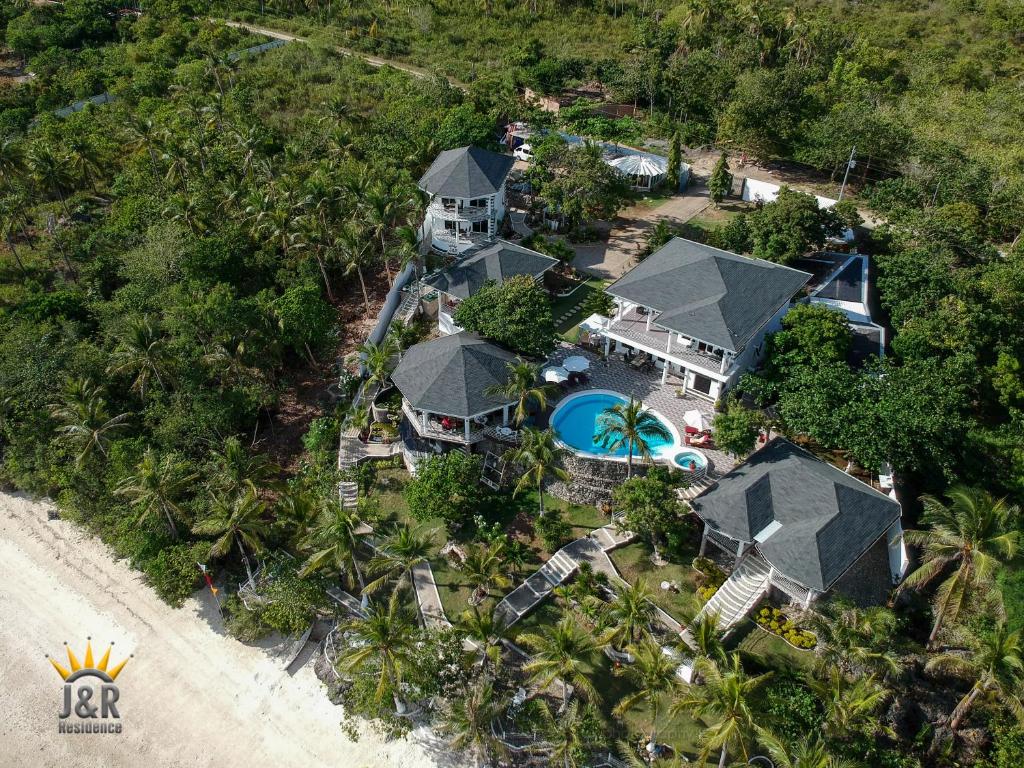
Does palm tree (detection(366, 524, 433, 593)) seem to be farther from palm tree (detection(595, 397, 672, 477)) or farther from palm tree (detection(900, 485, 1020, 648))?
palm tree (detection(900, 485, 1020, 648))

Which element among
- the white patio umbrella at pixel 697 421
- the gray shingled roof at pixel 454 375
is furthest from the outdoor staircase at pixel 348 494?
the white patio umbrella at pixel 697 421

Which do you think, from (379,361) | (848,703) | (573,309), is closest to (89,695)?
(379,361)

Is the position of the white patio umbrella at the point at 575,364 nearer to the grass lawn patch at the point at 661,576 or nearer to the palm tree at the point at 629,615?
the grass lawn patch at the point at 661,576

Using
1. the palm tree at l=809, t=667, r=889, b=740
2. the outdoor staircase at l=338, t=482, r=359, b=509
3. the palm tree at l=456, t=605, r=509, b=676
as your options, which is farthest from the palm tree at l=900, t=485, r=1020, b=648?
the outdoor staircase at l=338, t=482, r=359, b=509

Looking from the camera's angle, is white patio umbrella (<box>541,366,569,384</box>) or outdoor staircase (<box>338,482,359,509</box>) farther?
white patio umbrella (<box>541,366,569,384</box>)

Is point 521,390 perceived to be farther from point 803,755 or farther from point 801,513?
point 803,755
